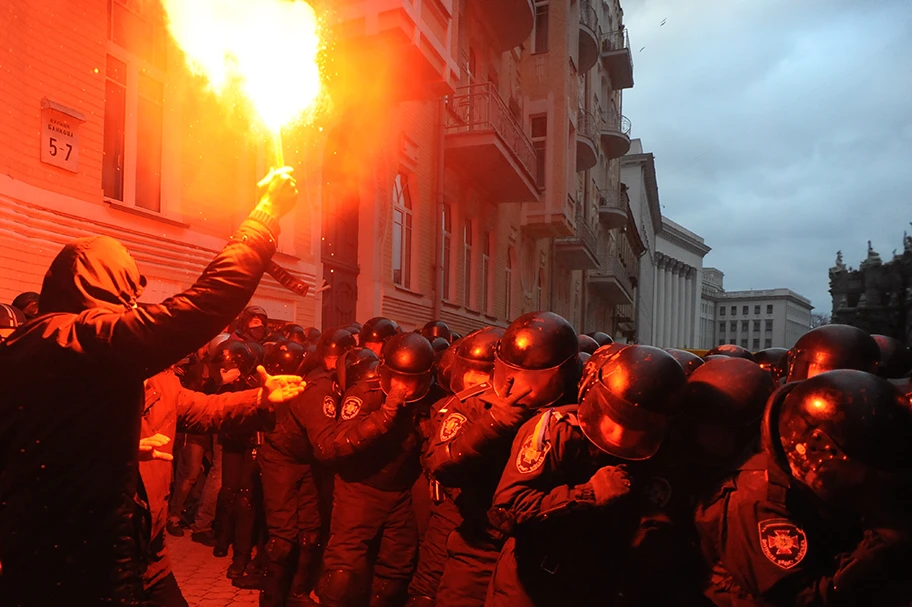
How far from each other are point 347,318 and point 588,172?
1985 cm

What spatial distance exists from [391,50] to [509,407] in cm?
885

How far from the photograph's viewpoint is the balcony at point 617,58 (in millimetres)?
32156

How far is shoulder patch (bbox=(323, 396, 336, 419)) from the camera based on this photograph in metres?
4.35

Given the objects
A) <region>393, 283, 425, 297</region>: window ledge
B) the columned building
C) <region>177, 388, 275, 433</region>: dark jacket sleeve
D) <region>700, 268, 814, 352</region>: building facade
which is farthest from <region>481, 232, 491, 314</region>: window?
<region>700, 268, 814, 352</region>: building facade

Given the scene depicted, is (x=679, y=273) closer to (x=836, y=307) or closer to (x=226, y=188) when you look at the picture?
(x=836, y=307)

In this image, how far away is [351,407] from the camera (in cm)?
408

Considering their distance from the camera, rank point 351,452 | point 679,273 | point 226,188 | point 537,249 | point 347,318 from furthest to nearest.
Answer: point 679,273 → point 537,249 → point 347,318 → point 226,188 → point 351,452

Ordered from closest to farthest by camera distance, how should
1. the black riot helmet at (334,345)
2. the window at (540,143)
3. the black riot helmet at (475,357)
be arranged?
the black riot helmet at (475,357), the black riot helmet at (334,345), the window at (540,143)

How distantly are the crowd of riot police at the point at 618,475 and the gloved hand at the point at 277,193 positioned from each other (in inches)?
50.0

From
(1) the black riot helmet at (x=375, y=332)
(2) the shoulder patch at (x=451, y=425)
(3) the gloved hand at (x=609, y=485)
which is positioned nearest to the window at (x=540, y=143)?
(1) the black riot helmet at (x=375, y=332)

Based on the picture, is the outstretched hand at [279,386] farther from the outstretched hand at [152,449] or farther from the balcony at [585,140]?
the balcony at [585,140]

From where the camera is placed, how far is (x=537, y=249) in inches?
912

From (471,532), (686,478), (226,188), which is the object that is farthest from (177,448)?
(686,478)

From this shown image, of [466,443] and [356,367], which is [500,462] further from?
[356,367]
